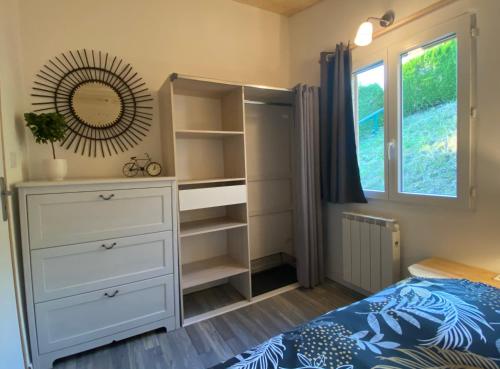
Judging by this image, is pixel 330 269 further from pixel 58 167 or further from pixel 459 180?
pixel 58 167

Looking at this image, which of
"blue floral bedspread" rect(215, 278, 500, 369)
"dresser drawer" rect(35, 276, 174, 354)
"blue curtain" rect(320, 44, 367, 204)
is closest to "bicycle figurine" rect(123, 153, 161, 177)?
"dresser drawer" rect(35, 276, 174, 354)

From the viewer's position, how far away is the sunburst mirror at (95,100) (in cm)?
196

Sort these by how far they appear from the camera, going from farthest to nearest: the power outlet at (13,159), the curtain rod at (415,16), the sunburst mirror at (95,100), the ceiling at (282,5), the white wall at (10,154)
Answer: the ceiling at (282,5) < the sunburst mirror at (95,100) < the curtain rod at (415,16) < the power outlet at (13,159) < the white wall at (10,154)

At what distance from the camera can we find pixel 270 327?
1.99 m

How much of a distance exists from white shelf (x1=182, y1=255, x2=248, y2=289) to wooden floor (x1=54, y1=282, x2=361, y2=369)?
1.00 ft

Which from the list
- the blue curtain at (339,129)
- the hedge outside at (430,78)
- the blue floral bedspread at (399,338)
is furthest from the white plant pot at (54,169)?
the hedge outside at (430,78)

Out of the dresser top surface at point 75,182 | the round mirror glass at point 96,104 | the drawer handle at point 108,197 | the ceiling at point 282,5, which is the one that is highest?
the ceiling at point 282,5

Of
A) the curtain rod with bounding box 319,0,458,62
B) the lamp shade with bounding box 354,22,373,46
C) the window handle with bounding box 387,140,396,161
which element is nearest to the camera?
the curtain rod with bounding box 319,0,458,62

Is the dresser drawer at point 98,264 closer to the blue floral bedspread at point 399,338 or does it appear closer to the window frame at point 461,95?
the blue floral bedspread at point 399,338

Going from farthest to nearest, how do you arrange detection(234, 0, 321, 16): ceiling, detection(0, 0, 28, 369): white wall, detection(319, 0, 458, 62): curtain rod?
detection(234, 0, 321, 16): ceiling
detection(319, 0, 458, 62): curtain rod
detection(0, 0, 28, 369): white wall

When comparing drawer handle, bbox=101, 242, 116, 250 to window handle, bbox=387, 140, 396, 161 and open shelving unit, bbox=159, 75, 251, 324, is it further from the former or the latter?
window handle, bbox=387, 140, 396, 161

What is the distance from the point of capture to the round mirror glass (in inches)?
80.0

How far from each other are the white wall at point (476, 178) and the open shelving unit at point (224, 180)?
729 mm

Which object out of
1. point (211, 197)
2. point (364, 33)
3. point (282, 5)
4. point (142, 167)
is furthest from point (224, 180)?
point (282, 5)
